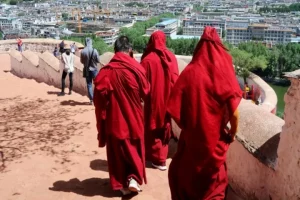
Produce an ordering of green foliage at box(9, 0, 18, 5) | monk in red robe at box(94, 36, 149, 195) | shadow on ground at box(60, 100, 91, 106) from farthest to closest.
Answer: green foliage at box(9, 0, 18, 5), shadow on ground at box(60, 100, 91, 106), monk in red robe at box(94, 36, 149, 195)

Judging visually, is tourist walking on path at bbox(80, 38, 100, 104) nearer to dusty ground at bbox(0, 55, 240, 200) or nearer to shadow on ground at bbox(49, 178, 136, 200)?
dusty ground at bbox(0, 55, 240, 200)

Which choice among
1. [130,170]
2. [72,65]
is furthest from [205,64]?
[72,65]

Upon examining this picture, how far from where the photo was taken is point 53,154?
15.3 ft

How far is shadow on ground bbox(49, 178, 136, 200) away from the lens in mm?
3631

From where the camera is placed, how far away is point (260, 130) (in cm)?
313

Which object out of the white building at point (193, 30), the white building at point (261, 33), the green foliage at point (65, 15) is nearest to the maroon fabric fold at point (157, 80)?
the white building at point (261, 33)

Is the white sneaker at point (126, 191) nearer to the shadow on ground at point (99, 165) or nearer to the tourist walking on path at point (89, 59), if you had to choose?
the shadow on ground at point (99, 165)

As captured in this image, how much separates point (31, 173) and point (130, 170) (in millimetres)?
1227

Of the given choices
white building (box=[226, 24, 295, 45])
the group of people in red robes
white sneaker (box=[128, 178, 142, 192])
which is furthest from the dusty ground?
white building (box=[226, 24, 295, 45])

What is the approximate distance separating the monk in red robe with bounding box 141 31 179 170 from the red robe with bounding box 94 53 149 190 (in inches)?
19.1

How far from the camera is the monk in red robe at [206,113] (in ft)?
8.21

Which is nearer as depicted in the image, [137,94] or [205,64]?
[205,64]

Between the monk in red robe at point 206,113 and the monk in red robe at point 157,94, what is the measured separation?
126 cm

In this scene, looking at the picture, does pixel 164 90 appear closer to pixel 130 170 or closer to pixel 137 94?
pixel 137 94
